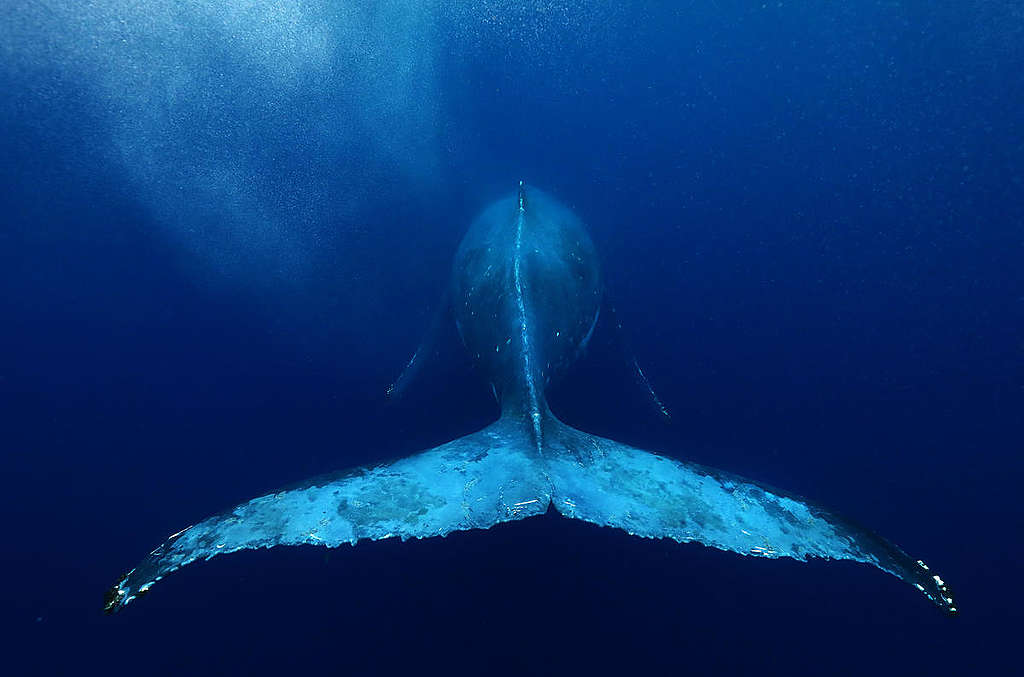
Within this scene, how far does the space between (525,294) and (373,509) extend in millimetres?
3753

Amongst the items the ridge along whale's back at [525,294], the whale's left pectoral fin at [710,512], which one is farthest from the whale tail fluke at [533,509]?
the ridge along whale's back at [525,294]

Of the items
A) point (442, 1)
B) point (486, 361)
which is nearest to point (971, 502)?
point (486, 361)

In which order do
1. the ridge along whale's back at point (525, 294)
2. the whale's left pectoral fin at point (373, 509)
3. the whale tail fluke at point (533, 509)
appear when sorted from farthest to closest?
the ridge along whale's back at point (525, 294)
the whale tail fluke at point (533, 509)
the whale's left pectoral fin at point (373, 509)

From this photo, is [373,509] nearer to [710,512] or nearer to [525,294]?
[710,512]

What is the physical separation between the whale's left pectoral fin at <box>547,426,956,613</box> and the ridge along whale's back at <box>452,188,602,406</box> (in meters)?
1.84

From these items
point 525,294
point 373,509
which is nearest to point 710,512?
point 373,509

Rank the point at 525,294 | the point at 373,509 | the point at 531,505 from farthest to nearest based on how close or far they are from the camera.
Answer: the point at 525,294, the point at 531,505, the point at 373,509

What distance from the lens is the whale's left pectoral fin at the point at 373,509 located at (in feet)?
12.1

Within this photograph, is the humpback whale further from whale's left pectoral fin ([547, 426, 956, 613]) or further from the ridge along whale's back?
the ridge along whale's back

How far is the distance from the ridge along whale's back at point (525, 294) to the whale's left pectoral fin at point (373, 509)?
1795mm

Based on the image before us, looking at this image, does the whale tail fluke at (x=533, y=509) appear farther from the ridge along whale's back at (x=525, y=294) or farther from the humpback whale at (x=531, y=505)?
the ridge along whale's back at (x=525, y=294)

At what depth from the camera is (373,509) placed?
4.16m

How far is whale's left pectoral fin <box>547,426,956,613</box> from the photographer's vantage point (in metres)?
3.89

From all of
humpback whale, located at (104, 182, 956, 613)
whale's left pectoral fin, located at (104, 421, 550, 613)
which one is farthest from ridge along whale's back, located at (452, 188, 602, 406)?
whale's left pectoral fin, located at (104, 421, 550, 613)
